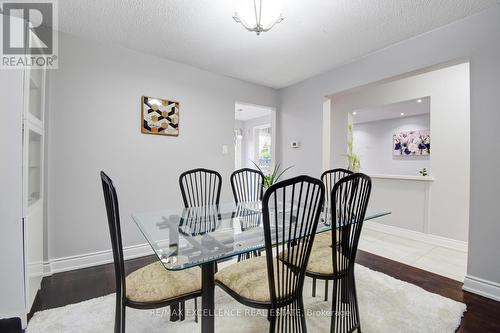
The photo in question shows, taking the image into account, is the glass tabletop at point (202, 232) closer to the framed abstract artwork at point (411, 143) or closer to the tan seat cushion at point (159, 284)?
the tan seat cushion at point (159, 284)

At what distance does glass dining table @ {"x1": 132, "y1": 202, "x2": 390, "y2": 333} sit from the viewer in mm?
1204

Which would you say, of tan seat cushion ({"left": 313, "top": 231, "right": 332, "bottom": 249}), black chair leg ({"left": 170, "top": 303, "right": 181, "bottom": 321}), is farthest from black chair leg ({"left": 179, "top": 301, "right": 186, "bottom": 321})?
tan seat cushion ({"left": 313, "top": 231, "right": 332, "bottom": 249})

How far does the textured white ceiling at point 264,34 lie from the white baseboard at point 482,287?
7.72ft

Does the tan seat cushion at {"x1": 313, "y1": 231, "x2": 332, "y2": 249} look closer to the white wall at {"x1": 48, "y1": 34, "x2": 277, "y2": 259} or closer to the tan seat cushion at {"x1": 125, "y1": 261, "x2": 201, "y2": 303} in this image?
the tan seat cushion at {"x1": 125, "y1": 261, "x2": 201, "y2": 303}

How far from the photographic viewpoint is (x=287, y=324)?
1278mm

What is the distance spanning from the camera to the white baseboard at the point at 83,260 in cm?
243

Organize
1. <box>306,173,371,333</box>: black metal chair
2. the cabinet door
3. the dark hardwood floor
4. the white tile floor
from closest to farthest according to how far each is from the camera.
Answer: <box>306,173,371,333</box>: black metal chair < the cabinet door < the dark hardwood floor < the white tile floor

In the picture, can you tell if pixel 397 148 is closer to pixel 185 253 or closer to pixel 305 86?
pixel 305 86

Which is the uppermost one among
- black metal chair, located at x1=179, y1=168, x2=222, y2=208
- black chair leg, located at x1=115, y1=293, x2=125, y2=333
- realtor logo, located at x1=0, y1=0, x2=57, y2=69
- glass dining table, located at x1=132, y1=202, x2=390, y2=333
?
realtor logo, located at x1=0, y1=0, x2=57, y2=69

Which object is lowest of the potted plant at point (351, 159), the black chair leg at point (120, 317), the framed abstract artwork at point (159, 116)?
the black chair leg at point (120, 317)

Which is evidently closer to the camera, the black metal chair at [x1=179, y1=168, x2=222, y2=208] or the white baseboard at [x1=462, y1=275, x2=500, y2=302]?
the white baseboard at [x1=462, y1=275, x2=500, y2=302]

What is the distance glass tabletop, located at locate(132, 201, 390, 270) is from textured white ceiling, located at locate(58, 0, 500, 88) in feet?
5.75

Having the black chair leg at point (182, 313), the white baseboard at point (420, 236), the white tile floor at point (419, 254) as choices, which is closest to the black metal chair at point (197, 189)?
the black chair leg at point (182, 313)

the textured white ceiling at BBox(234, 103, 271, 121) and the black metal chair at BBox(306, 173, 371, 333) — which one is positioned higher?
the textured white ceiling at BBox(234, 103, 271, 121)
